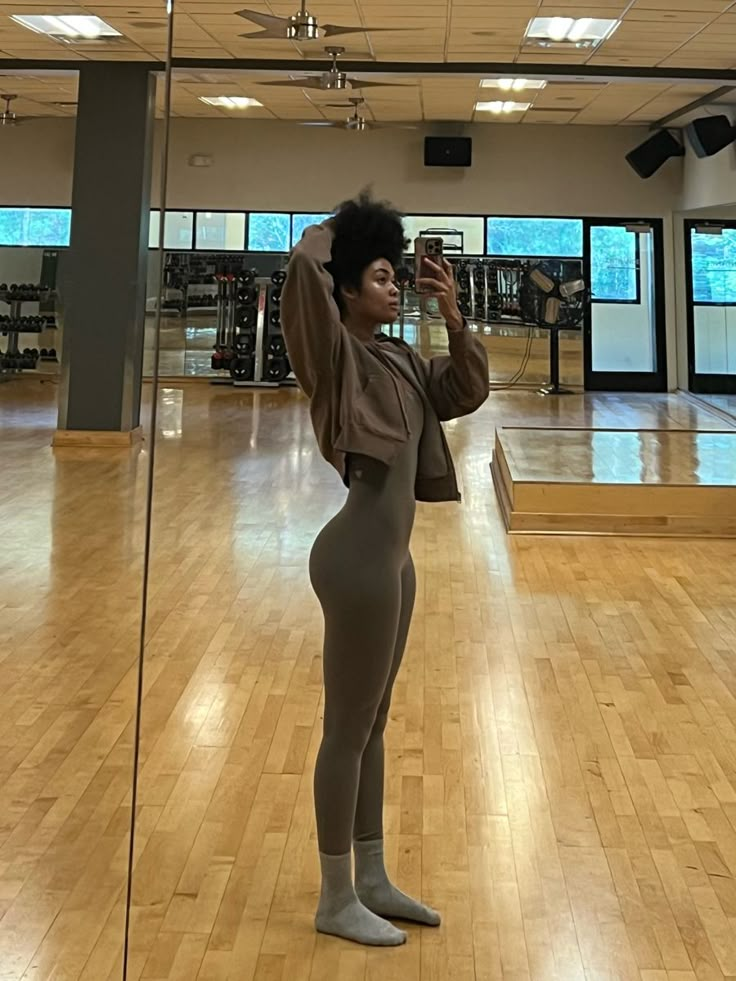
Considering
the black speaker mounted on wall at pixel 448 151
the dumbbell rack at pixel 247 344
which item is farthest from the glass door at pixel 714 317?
the dumbbell rack at pixel 247 344

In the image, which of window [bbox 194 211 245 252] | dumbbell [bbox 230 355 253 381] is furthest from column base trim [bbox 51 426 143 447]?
window [bbox 194 211 245 252]

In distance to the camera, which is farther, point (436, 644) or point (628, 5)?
point (628, 5)

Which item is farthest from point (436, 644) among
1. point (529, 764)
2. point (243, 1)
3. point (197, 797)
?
point (243, 1)

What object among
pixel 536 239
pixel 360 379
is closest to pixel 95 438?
pixel 360 379

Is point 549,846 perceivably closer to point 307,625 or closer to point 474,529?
point 307,625

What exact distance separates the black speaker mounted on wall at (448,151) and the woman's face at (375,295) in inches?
399

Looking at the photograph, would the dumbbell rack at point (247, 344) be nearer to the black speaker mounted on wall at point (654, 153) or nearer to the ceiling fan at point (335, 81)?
the ceiling fan at point (335, 81)

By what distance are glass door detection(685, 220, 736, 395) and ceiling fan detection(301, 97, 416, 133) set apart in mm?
3580

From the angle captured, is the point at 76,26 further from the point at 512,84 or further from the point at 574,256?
the point at 574,256

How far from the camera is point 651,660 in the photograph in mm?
3701

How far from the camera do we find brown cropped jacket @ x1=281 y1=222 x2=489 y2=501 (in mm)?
1736

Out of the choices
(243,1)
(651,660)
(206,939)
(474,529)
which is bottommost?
(206,939)

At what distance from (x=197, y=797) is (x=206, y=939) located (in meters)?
0.62

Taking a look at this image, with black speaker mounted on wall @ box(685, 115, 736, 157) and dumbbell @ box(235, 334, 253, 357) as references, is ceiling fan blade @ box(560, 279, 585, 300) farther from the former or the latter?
dumbbell @ box(235, 334, 253, 357)
